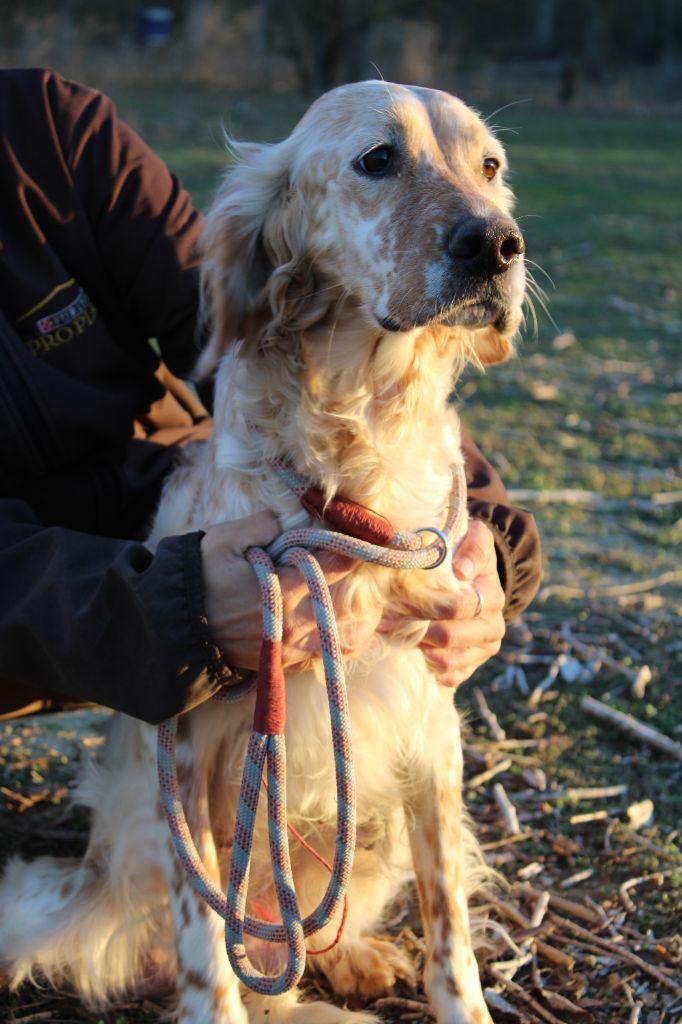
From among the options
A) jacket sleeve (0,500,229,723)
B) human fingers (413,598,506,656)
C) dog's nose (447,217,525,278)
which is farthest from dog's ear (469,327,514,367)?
jacket sleeve (0,500,229,723)

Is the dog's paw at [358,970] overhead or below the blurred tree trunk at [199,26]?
overhead

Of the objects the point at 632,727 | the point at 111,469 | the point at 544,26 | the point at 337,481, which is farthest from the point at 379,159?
the point at 544,26

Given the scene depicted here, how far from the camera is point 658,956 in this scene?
98.5 inches

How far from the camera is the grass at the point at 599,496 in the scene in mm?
2902

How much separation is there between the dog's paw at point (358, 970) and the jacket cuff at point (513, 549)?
768 mm

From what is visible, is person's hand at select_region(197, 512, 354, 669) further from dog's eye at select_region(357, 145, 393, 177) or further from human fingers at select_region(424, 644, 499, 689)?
dog's eye at select_region(357, 145, 393, 177)

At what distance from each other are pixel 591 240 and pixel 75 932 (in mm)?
8050

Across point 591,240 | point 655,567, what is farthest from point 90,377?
point 591,240

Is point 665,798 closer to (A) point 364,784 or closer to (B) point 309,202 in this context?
(A) point 364,784

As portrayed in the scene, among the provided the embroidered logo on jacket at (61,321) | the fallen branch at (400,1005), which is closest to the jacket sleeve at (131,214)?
the embroidered logo on jacket at (61,321)

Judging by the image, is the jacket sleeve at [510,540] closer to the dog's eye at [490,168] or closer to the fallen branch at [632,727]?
the dog's eye at [490,168]

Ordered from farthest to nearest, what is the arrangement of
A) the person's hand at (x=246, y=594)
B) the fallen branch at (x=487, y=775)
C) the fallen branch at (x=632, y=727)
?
the fallen branch at (x=632, y=727) < the fallen branch at (x=487, y=775) < the person's hand at (x=246, y=594)

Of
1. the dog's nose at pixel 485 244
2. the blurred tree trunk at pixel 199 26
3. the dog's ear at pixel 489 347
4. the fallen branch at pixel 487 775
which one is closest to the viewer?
the dog's nose at pixel 485 244

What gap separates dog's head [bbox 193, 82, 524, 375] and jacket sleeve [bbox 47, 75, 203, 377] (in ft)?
0.74
